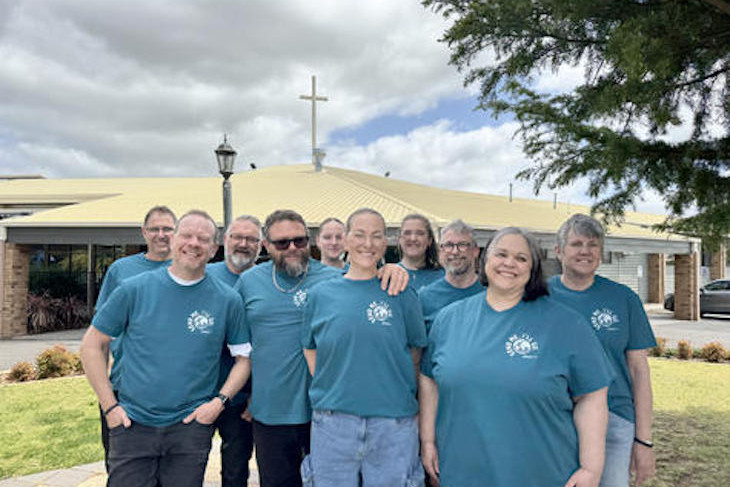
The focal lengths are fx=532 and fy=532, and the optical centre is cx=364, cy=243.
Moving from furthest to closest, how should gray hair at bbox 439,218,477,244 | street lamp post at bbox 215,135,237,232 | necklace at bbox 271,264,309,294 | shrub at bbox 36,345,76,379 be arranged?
street lamp post at bbox 215,135,237,232 < shrub at bbox 36,345,76,379 < gray hair at bbox 439,218,477,244 < necklace at bbox 271,264,309,294

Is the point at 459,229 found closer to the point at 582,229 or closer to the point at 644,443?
the point at 582,229

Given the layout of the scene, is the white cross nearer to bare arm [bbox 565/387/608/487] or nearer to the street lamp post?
the street lamp post

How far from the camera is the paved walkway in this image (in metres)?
4.46

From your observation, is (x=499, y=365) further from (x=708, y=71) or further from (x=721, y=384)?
(x=721, y=384)

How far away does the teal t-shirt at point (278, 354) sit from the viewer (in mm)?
2816

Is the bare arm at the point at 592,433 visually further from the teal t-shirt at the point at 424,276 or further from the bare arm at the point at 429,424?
the teal t-shirt at the point at 424,276

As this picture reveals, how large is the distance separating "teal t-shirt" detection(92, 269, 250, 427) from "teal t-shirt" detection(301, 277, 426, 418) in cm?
62

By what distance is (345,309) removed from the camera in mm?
2455

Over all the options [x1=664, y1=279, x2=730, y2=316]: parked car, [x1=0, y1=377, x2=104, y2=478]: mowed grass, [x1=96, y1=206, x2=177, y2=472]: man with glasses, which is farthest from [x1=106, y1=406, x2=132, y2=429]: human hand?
[x1=664, y1=279, x2=730, y2=316]: parked car

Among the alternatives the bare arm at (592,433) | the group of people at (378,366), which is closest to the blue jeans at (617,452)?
the group of people at (378,366)

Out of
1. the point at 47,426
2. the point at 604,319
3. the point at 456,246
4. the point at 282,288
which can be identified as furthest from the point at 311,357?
the point at 47,426

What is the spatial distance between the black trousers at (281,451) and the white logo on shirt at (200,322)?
612 millimetres

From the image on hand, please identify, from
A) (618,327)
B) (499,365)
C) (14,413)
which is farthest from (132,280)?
(14,413)

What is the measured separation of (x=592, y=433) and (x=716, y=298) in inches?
858
